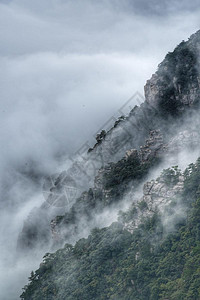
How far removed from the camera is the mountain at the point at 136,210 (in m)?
54.8

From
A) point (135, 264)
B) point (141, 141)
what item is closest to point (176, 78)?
point (141, 141)

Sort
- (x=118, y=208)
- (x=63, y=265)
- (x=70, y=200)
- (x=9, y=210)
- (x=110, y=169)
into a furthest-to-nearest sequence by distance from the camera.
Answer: (x=9, y=210)
(x=70, y=200)
(x=110, y=169)
(x=118, y=208)
(x=63, y=265)

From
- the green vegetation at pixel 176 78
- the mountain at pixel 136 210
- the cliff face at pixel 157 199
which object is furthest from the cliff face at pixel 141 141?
the cliff face at pixel 157 199

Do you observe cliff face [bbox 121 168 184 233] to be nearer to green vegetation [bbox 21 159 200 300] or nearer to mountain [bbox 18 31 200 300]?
mountain [bbox 18 31 200 300]

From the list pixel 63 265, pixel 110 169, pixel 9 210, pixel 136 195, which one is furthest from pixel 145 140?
pixel 9 210

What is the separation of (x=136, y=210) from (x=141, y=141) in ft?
75.9

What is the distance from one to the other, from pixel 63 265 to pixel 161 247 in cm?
1681

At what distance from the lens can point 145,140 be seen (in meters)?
Answer: 83.0

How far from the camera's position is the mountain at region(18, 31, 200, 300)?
180 feet

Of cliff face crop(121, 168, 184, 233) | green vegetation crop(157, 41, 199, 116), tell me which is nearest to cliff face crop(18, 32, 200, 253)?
green vegetation crop(157, 41, 199, 116)

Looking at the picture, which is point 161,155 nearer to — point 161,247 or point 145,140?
point 145,140

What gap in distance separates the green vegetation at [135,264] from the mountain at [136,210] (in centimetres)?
12

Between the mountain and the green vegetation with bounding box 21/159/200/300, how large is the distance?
12 centimetres

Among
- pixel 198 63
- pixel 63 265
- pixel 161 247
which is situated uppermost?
pixel 198 63
